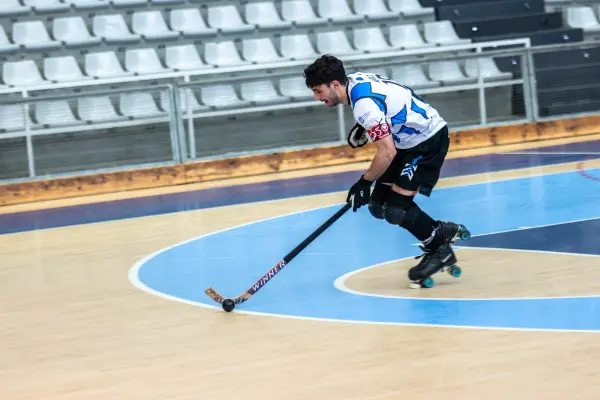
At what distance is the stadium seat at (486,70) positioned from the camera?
15.2 m

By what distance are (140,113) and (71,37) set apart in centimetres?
294

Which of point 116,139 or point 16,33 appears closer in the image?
point 116,139

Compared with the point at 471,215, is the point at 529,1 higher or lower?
higher

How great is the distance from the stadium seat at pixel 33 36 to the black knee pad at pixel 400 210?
32.8ft

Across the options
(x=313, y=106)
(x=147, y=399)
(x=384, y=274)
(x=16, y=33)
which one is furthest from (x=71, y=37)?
(x=147, y=399)

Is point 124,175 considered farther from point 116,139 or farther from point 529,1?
point 529,1

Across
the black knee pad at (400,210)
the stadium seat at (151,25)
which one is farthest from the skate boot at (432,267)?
the stadium seat at (151,25)

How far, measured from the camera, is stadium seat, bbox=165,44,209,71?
639 inches

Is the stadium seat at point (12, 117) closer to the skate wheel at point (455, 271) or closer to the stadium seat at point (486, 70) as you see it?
the stadium seat at point (486, 70)

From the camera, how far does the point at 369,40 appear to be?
684 inches

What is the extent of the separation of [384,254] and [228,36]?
935cm

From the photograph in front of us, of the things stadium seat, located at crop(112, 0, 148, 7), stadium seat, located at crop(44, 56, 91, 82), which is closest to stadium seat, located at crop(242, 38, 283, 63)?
stadium seat, located at crop(112, 0, 148, 7)

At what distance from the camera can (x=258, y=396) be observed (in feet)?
16.2

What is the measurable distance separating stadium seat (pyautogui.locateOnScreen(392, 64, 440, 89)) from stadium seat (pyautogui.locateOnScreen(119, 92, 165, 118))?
10.2 feet
